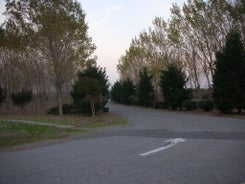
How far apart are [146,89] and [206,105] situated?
60.4ft

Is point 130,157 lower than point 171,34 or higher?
lower

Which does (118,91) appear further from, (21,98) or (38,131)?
(38,131)

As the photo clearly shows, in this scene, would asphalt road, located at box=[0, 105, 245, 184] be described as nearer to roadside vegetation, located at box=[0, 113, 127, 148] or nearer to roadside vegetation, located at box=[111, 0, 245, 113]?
roadside vegetation, located at box=[0, 113, 127, 148]

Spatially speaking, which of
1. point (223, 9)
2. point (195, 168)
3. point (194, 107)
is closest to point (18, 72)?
point (194, 107)

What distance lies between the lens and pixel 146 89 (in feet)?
157

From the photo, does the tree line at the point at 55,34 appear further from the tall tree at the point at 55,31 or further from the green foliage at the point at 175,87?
the green foliage at the point at 175,87

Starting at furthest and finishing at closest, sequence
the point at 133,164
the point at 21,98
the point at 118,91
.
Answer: the point at 118,91 → the point at 21,98 → the point at 133,164

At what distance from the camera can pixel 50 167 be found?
7469 millimetres

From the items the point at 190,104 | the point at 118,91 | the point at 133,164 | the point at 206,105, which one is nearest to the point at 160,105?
the point at 190,104

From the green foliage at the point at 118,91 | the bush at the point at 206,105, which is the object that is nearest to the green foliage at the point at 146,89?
the bush at the point at 206,105

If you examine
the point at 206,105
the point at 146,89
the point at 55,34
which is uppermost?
the point at 55,34

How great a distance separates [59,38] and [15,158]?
22260mm

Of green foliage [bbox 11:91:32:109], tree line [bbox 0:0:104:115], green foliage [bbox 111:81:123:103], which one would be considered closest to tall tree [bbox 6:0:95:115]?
tree line [bbox 0:0:104:115]

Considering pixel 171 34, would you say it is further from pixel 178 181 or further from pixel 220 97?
pixel 178 181
